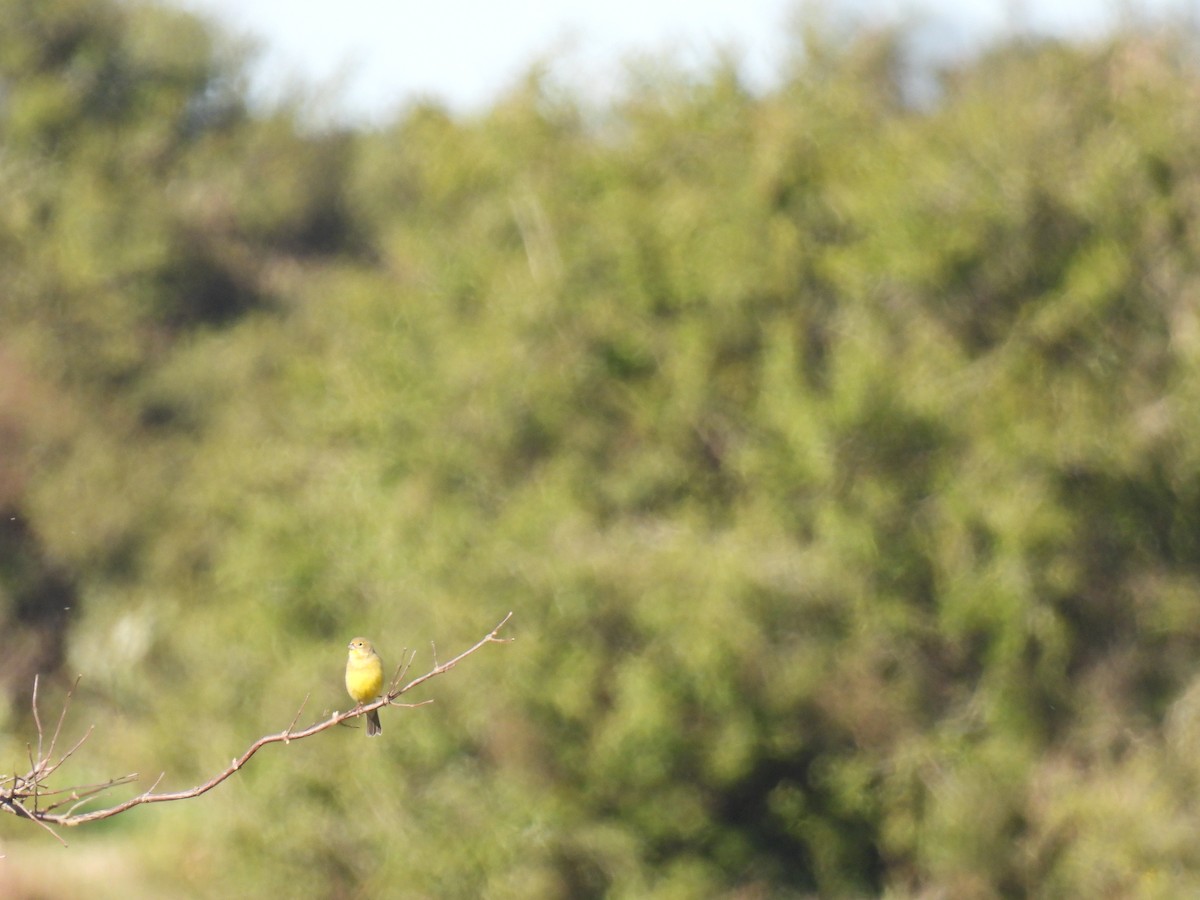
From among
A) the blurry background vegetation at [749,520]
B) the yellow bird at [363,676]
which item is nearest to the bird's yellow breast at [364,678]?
the yellow bird at [363,676]

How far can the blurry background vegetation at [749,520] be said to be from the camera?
1525 centimetres

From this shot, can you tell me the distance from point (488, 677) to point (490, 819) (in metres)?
1.13

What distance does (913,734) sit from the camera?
1541cm

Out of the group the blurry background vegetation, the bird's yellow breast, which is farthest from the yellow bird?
the blurry background vegetation

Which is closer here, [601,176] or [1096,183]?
[1096,183]

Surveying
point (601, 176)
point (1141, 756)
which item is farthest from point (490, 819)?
point (601, 176)

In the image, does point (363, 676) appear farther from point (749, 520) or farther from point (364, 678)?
point (749, 520)

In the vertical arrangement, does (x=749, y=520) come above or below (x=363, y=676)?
below

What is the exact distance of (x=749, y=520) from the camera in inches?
628

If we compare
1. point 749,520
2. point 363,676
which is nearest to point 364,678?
point 363,676

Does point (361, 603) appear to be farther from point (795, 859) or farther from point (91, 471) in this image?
point (91, 471)

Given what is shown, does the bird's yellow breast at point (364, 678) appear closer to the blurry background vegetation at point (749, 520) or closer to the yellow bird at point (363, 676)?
the yellow bird at point (363, 676)

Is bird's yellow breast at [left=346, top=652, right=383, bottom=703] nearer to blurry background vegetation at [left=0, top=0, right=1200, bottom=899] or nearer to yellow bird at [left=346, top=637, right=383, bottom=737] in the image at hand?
yellow bird at [left=346, top=637, right=383, bottom=737]

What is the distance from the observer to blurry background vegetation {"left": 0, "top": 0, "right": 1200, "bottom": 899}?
600 inches
